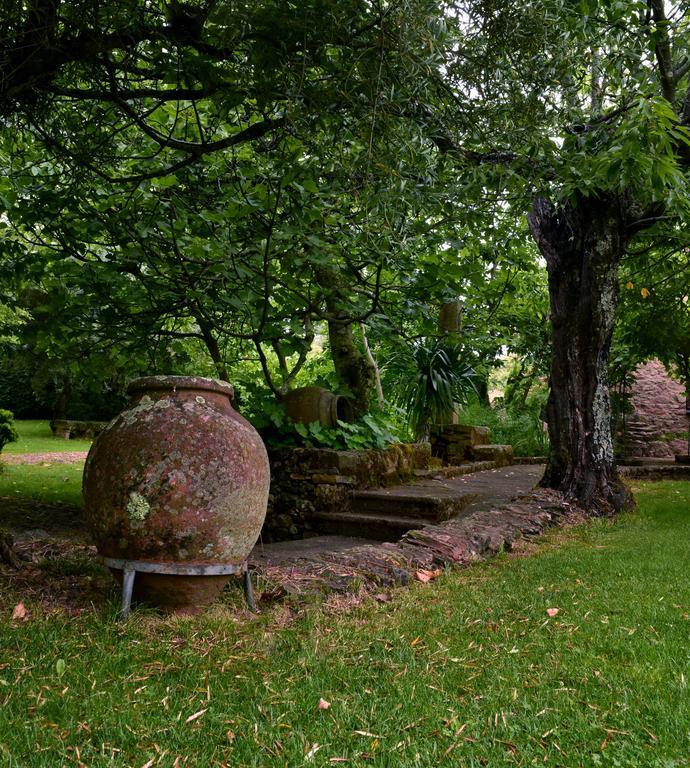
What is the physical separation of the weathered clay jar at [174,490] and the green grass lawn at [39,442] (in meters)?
13.2

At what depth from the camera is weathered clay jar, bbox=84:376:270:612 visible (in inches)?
124

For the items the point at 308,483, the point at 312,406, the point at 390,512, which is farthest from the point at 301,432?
the point at 390,512

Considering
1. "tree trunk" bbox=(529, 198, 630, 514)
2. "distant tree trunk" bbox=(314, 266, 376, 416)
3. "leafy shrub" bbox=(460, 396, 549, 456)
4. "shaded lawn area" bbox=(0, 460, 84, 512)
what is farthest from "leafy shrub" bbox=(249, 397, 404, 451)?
"leafy shrub" bbox=(460, 396, 549, 456)

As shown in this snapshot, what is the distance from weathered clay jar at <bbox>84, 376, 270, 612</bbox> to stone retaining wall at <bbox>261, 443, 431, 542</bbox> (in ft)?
12.0

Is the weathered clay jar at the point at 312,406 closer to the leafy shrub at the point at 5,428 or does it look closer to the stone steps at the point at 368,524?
the stone steps at the point at 368,524

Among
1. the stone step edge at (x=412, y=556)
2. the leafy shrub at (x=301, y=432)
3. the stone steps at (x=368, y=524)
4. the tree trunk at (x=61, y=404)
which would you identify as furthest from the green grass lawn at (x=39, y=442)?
the stone step edge at (x=412, y=556)

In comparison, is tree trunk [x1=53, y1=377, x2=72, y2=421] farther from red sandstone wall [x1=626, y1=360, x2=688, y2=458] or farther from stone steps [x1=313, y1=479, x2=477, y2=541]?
red sandstone wall [x1=626, y1=360, x2=688, y2=458]

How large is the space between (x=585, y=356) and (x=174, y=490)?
5540mm

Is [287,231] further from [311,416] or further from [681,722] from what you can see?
[681,722]

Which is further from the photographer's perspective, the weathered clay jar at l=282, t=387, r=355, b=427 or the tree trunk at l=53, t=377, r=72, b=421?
the tree trunk at l=53, t=377, r=72, b=421

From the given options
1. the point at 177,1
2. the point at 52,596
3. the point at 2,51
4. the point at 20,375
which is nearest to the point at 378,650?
the point at 52,596

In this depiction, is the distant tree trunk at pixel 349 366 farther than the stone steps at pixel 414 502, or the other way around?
the distant tree trunk at pixel 349 366

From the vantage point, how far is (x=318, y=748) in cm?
198

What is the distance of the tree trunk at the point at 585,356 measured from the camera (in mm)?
7203
